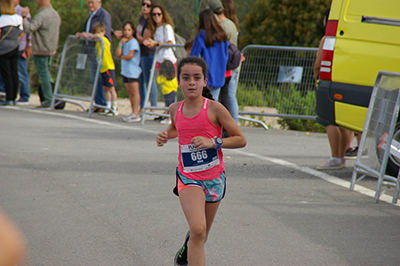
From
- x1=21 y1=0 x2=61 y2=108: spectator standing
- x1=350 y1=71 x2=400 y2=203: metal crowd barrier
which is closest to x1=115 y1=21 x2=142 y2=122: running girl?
x1=21 y1=0 x2=61 y2=108: spectator standing

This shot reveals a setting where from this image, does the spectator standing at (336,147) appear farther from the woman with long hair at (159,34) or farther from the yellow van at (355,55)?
the woman with long hair at (159,34)

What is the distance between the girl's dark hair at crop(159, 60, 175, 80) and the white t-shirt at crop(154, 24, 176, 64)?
2.9 inches

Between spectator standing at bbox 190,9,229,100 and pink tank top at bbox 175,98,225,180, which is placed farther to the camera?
spectator standing at bbox 190,9,229,100

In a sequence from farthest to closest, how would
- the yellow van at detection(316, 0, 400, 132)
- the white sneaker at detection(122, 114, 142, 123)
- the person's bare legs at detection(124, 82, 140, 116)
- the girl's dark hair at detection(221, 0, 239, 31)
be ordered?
1. the person's bare legs at detection(124, 82, 140, 116)
2. the white sneaker at detection(122, 114, 142, 123)
3. the girl's dark hair at detection(221, 0, 239, 31)
4. the yellow van at detection(316, 0, 400, 132)

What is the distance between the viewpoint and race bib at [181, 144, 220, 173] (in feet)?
10.7

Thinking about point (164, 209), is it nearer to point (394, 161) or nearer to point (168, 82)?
point (394, 161)

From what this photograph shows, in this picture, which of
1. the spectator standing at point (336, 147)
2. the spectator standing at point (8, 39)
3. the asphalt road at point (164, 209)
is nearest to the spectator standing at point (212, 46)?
the asphalt road at point (164, 209)

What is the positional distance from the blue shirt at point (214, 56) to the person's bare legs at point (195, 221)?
4.67m

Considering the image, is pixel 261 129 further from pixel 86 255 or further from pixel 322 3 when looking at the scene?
pixel 322 3

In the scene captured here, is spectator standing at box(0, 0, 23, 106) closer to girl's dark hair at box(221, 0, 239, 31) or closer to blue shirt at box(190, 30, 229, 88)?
girl's dark hair at box(221, 0, 239, 31)

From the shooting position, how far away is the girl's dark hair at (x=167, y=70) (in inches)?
420

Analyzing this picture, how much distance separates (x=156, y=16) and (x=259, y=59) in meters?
2.31

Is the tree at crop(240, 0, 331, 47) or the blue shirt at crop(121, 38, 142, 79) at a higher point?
the tree at crop(240, 0, 331, 47)

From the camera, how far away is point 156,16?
35.4 feet
